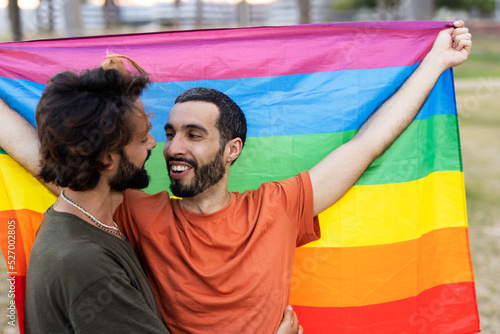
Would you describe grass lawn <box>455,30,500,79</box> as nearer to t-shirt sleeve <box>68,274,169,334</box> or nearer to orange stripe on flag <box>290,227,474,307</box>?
orange stripe on flag <box>290,227,474,307</box>

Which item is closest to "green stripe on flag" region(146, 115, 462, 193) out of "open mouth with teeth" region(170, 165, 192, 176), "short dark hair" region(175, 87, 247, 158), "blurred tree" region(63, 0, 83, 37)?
"short dark hair" region(175, 87, 247, 158)

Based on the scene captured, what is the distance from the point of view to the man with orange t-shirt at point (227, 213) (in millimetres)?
2203

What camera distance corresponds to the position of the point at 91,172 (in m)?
1.87

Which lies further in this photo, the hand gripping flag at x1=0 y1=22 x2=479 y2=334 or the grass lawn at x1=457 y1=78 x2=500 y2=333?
the grass lawn at x1=457 y1=78 x2=500 y2=333

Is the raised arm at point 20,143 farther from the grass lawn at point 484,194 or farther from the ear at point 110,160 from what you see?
the grass lawn at point 484,194

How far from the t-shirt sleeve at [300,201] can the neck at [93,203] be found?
0.90 meters

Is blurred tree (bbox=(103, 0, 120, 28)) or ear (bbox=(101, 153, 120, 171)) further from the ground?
blurred tree (bbox=(103, 0, 120, 28))

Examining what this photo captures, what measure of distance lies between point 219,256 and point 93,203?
67 cm

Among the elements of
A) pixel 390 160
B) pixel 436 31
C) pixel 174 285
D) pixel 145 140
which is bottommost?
pixel 174 285

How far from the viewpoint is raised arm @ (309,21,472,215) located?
2.50 m

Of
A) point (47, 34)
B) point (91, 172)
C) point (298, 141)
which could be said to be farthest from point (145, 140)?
point (47, 34)

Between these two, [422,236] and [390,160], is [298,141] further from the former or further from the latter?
[422,236]

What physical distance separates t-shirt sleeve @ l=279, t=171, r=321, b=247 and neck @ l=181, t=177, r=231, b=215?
0.34 meters

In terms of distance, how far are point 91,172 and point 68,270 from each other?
0.42 meters
